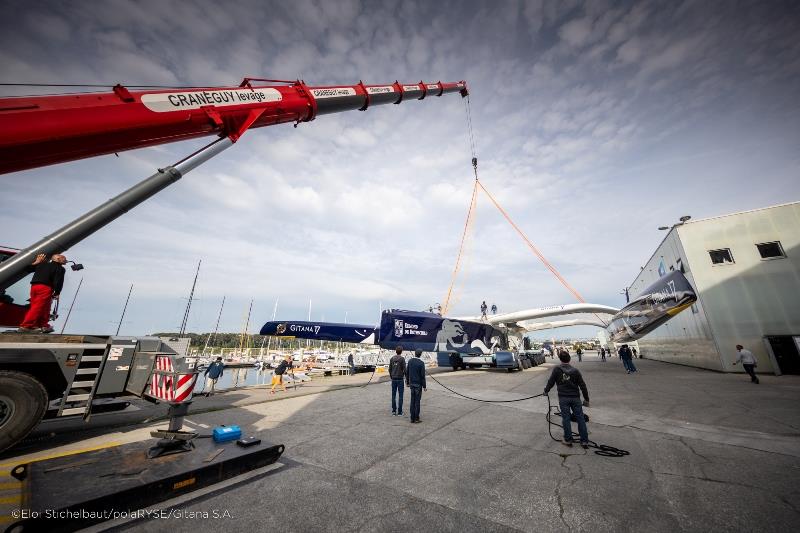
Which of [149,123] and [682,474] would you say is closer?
[682,474]

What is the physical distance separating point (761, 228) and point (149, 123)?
2848 centimetres

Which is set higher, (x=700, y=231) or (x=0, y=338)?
(x=700, y=231)

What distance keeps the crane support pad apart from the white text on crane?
518 cm

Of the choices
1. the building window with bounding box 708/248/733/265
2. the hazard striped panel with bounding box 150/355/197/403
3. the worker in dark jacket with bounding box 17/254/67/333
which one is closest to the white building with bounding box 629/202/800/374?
the building window with bounding box 708/248/733/265

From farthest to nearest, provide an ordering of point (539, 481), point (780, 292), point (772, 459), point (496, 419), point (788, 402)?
point (780, 292) < point (788, 402) < point (496, 419) < point (772, 459) < point (539, 481)

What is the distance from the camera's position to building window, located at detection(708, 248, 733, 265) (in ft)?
57.7

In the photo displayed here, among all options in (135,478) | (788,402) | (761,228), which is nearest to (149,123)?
(135,478)

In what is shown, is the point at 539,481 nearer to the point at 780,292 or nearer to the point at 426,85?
the point at 426,85

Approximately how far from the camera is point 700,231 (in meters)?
18.6

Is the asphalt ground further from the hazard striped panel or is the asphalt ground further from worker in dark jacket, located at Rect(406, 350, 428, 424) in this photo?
the hazard striped panel

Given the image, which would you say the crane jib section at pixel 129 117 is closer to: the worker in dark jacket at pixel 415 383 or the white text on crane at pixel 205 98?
the white text on crane at pixel 205 98

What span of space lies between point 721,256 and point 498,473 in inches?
916

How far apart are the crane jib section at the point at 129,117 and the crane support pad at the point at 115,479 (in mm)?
3937

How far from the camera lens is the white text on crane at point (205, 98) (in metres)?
4.84
